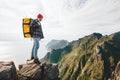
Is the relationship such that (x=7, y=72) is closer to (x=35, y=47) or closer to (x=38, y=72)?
(x=38, y=72)

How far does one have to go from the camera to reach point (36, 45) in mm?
28078

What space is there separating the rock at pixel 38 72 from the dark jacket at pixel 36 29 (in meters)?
3.49

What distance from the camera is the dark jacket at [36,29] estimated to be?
2736cm

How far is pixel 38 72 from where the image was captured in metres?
26.5

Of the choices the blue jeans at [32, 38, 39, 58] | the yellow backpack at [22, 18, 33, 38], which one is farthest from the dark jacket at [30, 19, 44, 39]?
the blue jeans at [32, 38, 39, 58]

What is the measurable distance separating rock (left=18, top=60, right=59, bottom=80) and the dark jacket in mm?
3486

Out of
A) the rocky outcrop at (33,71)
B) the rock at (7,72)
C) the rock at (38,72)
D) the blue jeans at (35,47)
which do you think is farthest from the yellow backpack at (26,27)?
the rock at (7,72)

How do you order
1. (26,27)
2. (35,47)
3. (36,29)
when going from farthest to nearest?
(35,47)
(36,29)
(26,27)

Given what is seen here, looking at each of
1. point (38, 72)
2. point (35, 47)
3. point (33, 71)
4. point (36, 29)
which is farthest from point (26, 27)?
point (38, 72)

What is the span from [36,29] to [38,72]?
16.6 ft

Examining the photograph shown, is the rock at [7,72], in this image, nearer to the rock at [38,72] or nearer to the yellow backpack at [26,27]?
the rock at [38,72]

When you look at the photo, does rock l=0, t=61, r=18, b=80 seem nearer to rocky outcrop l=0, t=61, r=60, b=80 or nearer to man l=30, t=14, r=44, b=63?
rocky outcrop l=0, t=61, r=60, b=80

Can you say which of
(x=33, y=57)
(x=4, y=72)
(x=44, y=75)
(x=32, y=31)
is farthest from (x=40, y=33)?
(x=4, y=72)

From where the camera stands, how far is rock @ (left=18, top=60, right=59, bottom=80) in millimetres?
26045
